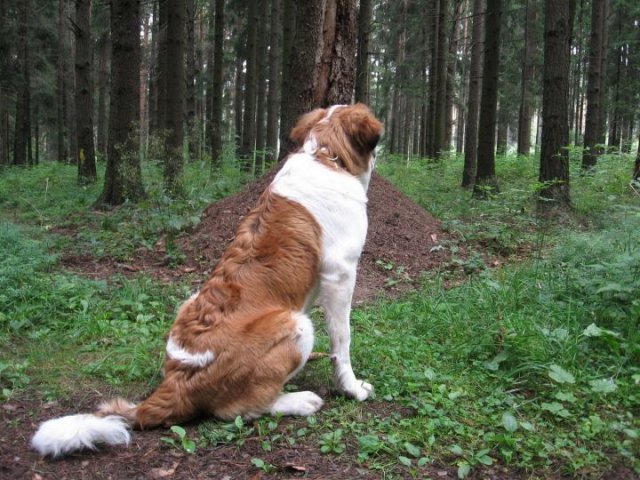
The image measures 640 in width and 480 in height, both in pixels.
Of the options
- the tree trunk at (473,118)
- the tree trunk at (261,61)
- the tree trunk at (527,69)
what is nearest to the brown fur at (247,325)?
the tree trunk at (261,61)

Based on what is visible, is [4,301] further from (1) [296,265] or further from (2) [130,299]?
(1) [296,265]

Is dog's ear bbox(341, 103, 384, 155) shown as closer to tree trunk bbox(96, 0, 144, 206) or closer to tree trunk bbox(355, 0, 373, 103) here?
tree trunk bbox(96, 0, 144, 206)

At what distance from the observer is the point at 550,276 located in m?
5.16

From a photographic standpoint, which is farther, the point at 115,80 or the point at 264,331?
the point at 115,80

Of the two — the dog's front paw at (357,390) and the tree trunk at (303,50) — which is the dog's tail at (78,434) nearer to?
the dog's front paw at (357,390)

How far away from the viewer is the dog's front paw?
3.68 meters

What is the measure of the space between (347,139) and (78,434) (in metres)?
2.56

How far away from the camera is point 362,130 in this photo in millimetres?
3971

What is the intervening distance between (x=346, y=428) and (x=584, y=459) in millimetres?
1311

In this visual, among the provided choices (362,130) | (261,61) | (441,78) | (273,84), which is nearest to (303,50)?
(362,130)

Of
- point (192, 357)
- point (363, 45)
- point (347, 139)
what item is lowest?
point (192, 357)

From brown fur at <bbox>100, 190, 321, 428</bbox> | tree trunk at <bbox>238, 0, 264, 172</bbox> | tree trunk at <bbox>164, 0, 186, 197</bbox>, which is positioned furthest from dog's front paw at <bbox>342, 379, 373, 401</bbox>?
tree trunk at <bbox>238, 0, 264, 172</bbox>

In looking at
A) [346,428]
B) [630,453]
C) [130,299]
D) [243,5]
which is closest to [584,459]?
[630,453]

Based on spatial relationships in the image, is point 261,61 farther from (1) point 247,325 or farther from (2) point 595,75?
(1) point 247,325
